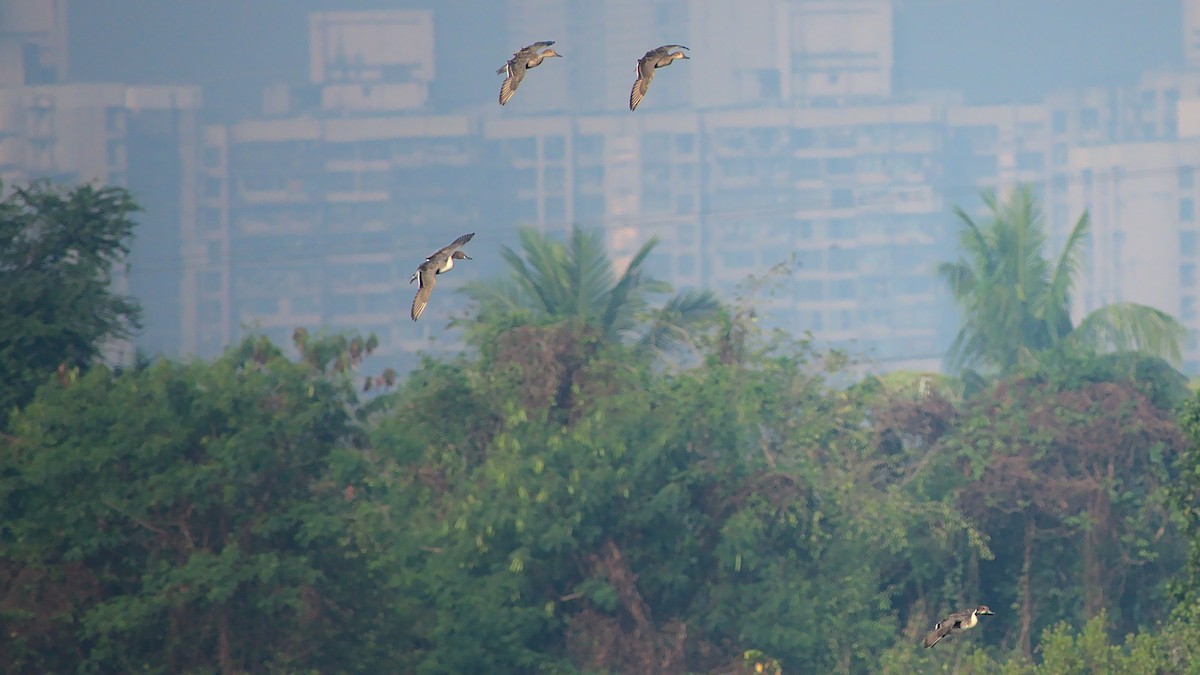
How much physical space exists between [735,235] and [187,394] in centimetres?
11643

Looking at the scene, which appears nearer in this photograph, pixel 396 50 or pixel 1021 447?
pixel 1021 447

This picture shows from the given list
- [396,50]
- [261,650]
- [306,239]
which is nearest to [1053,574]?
[261,650]

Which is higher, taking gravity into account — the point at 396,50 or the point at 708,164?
the point at 396,50

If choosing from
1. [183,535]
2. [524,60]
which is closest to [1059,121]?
[183,535]

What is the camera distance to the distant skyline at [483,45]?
143m

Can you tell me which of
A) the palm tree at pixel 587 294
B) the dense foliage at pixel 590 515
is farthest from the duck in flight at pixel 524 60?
the palm tree at pixel 587 294

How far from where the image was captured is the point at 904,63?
535 ft

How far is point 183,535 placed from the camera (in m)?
16.6

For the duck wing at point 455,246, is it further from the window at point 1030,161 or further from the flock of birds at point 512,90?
the window at point 1030,161

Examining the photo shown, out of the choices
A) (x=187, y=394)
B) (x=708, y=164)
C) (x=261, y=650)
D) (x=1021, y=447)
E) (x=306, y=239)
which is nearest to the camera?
(x=261, y=650)

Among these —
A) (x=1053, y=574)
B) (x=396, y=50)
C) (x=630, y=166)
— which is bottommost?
(x=1053, y=574)

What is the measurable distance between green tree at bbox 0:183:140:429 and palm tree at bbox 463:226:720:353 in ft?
21.5

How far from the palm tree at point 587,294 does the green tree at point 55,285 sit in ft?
21.5

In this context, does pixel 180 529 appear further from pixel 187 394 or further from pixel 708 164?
pixel 708 164
